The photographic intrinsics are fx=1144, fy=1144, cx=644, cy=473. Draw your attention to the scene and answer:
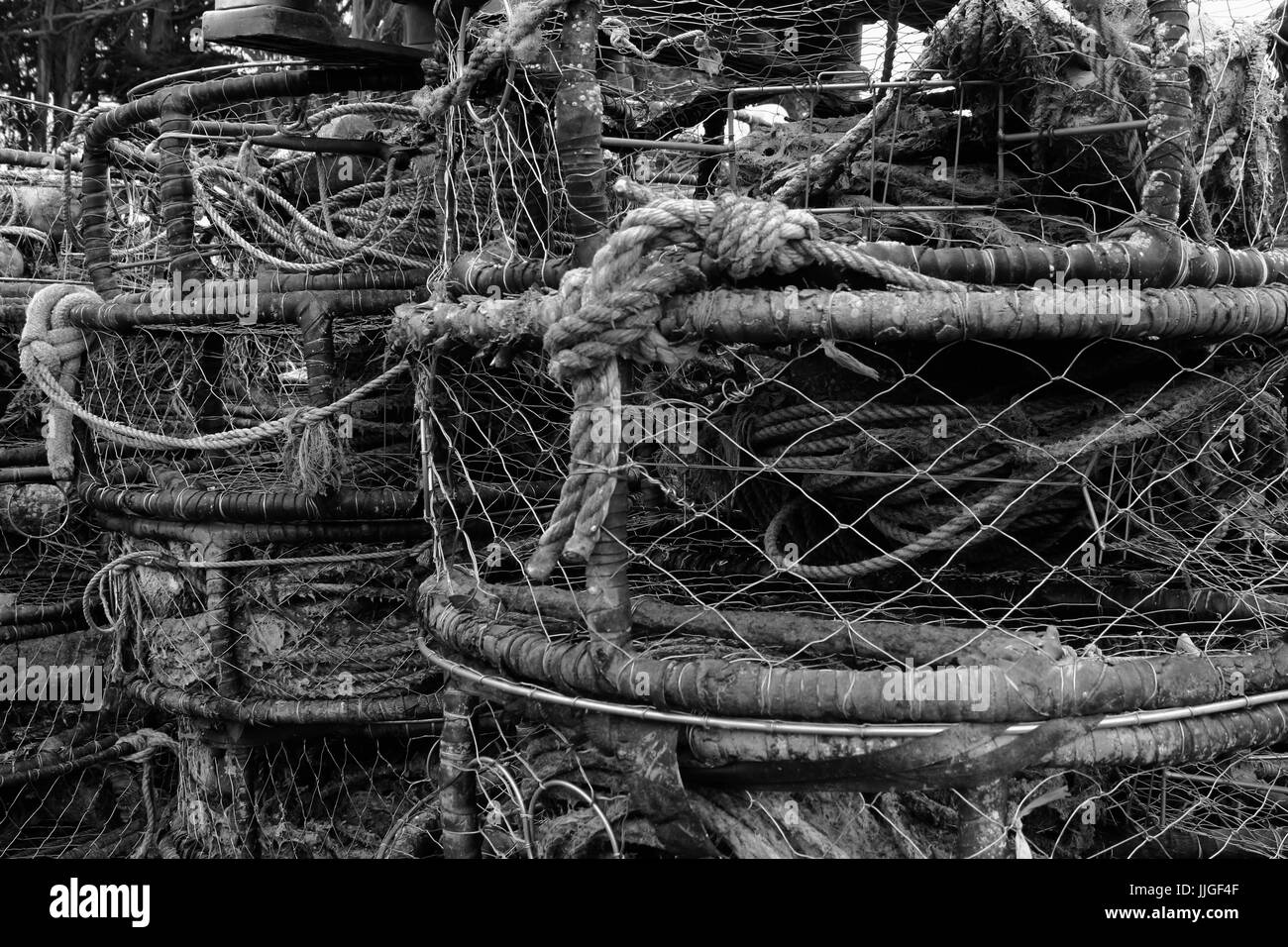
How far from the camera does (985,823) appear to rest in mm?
2051

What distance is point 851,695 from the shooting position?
202 cm

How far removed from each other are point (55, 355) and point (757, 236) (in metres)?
2.77

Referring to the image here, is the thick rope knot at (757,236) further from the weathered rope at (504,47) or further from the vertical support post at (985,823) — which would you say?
the vertical support post at (985,823)

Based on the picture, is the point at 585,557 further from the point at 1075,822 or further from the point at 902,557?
the point at 1075,822

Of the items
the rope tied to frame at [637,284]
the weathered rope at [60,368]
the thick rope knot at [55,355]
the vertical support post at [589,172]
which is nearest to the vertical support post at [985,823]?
the vertical support post at [589,172]

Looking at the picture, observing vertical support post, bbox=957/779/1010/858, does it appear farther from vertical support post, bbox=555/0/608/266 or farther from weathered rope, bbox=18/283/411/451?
weathered rope, bbox=18/283/411/451

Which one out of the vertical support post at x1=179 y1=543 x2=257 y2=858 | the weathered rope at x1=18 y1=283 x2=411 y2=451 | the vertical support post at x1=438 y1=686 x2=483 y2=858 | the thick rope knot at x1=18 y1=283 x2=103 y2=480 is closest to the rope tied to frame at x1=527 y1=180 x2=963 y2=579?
the vertical support post at x1=438 y1=686 x2=483 y2=858

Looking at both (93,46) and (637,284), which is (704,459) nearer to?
(637,284)

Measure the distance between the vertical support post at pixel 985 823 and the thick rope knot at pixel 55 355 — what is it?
312 centimetres

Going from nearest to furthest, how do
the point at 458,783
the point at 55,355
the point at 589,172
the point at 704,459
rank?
the point at 589,172 → the point at 458,783 → the point at 704,459 → the point at 55,355

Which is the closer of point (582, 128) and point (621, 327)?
point (621, 327)

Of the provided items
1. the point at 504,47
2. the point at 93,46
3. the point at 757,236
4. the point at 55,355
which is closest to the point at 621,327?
the point at 757,236

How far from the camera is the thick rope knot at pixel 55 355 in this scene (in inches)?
147
